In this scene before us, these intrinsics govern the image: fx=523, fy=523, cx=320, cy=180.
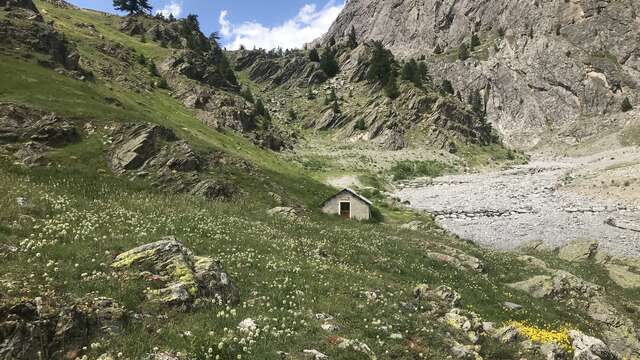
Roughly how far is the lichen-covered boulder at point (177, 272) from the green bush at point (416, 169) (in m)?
83.5

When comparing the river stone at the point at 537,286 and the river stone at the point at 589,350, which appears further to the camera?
the river stone at the point at 537,286

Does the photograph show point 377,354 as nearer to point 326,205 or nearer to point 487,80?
point 326,205

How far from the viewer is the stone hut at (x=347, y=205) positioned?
53312mm

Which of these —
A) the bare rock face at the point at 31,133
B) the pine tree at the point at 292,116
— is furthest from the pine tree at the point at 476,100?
the bare rock face at the point at 31,133

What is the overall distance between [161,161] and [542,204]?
169 feet

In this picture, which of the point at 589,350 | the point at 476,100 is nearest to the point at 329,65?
the point at 476,100

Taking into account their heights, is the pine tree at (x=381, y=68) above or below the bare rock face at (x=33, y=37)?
above

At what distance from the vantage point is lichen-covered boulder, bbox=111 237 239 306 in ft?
50.1

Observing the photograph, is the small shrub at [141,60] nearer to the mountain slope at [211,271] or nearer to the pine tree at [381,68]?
the mountain slope at [211,271]

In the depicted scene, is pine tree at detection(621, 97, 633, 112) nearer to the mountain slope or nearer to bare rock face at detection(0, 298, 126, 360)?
the mountain slope

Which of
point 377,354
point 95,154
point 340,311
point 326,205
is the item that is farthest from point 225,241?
point 326,205

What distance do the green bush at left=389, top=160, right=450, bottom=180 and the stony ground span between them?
481 centimetres

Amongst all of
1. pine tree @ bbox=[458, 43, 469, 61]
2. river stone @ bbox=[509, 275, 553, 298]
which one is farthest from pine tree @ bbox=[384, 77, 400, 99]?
river stone @ bbox=[509, 275, 553, 298]

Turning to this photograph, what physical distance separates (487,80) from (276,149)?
109 m
